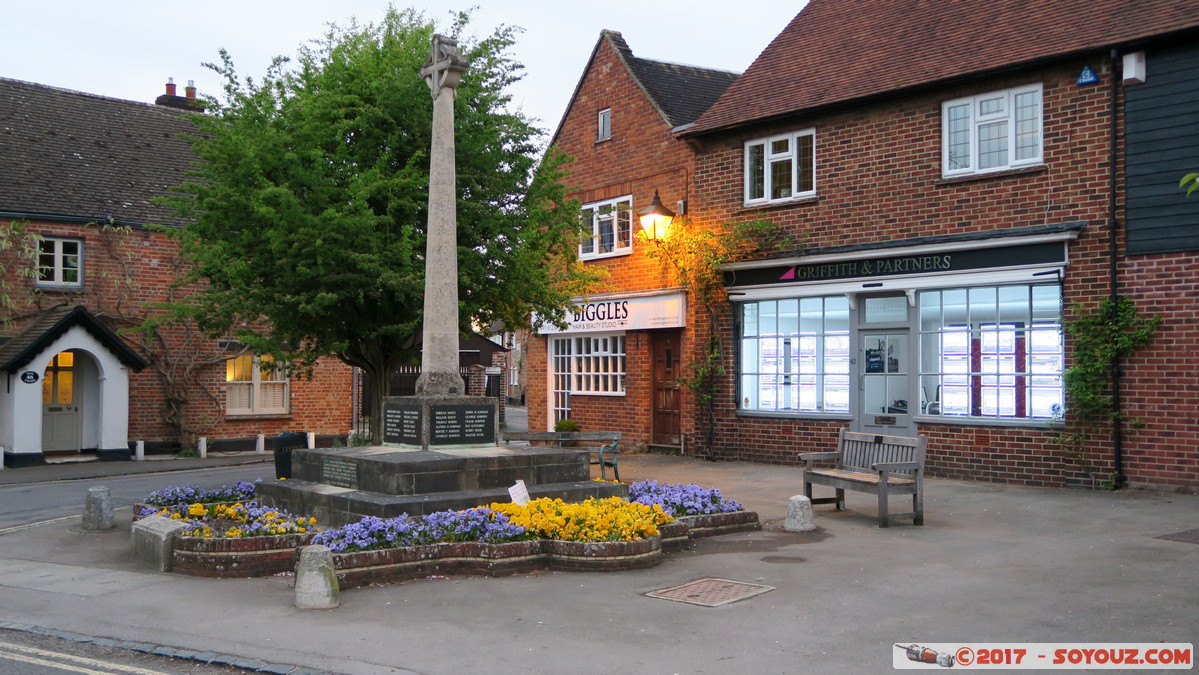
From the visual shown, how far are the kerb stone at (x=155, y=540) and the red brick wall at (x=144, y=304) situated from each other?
51.4 feet

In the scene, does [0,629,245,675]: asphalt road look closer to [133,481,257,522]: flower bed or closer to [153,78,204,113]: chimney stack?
[133,481,257,522]: flower bed

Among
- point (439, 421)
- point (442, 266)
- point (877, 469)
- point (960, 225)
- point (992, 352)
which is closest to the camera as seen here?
point (877, 469)

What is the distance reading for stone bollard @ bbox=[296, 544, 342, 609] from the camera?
8.07 metres

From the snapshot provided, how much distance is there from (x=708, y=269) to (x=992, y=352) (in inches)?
222

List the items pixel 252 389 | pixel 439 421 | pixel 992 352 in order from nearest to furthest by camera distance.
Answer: pixel 439 421 < pixel 992 352 < pixel 252 389

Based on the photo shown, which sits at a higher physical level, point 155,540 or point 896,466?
point 896,466

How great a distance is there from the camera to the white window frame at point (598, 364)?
75.0 feet

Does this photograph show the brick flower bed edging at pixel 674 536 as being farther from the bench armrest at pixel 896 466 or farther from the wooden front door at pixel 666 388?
the wooden front door at pixel 666 388

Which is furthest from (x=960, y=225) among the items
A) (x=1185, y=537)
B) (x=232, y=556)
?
(x=232, y=556)

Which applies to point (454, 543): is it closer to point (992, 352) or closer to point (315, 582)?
point (315, 582)

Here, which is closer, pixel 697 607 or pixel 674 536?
pixel 697 607

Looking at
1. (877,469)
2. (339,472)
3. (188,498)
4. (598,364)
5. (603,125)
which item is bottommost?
(188,498)

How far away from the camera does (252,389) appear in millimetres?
27328

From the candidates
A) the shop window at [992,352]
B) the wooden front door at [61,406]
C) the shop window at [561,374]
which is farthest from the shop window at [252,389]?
the shop window at [992,352]
